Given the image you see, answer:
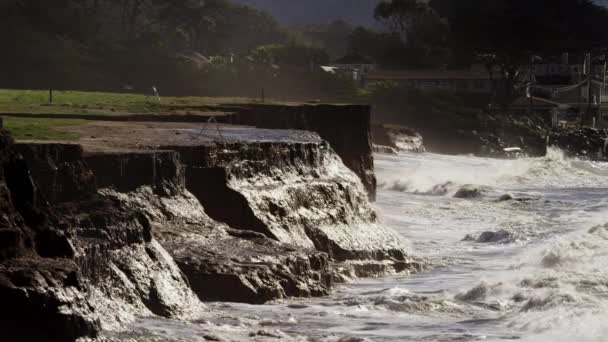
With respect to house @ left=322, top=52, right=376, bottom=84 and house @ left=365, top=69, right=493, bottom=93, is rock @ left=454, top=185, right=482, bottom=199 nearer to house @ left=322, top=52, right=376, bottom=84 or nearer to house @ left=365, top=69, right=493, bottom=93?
house @ left=365, top=69, right=493, bottom=93

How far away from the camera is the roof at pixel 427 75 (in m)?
113

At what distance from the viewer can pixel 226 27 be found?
142m

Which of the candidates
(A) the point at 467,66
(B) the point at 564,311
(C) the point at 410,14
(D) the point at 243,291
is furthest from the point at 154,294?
(C) the point at 410,14

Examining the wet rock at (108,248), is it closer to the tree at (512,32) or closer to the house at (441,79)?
the tree at (512,32)

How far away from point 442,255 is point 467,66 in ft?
292

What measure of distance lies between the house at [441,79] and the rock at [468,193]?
201 ft

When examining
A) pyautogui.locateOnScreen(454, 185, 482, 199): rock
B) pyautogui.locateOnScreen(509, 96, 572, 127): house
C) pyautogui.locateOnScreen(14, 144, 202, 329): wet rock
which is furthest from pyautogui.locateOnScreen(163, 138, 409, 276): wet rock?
pyautogui.locateOnScreen(509, 96, 572, 127): house

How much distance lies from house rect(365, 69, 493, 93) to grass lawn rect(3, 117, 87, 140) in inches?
3154

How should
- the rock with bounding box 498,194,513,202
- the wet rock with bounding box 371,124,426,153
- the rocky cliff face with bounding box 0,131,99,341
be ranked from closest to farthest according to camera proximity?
the rocky cliff face with bounding box 0,131,99,341 → the rock with bounding box 498,194,513,202 → the wet rock with bounding box 371,124,426,153

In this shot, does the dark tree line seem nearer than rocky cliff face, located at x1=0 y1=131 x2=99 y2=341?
No

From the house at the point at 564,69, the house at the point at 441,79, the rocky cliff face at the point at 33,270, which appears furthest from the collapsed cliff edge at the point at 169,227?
the house at the point at 564,69

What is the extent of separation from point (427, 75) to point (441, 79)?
107 cm

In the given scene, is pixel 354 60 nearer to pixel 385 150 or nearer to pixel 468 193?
pixel 385 150

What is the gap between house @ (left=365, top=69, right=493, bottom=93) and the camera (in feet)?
368
